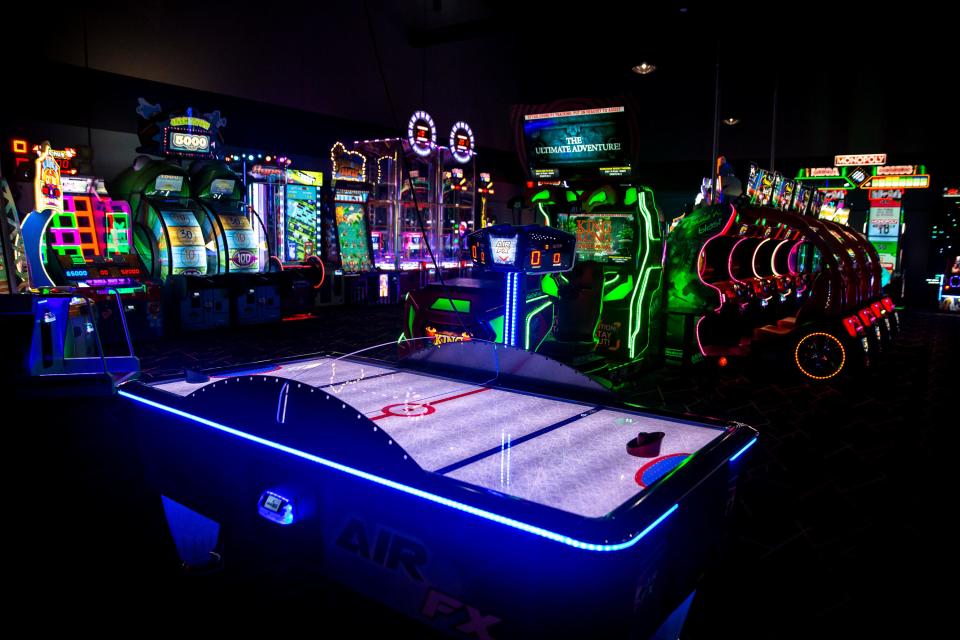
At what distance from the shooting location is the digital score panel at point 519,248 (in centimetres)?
371

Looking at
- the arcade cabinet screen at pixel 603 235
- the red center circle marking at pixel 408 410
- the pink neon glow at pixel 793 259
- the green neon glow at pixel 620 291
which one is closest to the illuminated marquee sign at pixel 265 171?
the arcade cabinet screen at pixel 603 235

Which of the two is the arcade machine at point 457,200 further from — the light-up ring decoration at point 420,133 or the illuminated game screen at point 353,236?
the illuminated game screen at point 353,236

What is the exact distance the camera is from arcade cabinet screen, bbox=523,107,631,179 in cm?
514

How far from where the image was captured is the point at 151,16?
276 inches

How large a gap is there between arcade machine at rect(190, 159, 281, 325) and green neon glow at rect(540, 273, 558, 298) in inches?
141

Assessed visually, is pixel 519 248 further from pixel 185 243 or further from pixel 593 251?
pixel 185 243

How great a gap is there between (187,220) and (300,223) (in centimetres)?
189

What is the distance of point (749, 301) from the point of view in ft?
19.5

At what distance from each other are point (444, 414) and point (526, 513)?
0.78m

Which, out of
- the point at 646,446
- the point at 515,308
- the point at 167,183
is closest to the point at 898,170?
the point at 515,308

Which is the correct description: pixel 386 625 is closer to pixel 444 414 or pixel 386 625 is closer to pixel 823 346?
pixel 444 414

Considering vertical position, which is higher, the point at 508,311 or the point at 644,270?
the point at 644,270

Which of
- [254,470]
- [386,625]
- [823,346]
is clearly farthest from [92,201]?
[823,346]

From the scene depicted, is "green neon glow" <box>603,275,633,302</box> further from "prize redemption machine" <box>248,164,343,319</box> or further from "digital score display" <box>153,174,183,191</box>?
"digital score display" <box>153,174,183,191</box>
